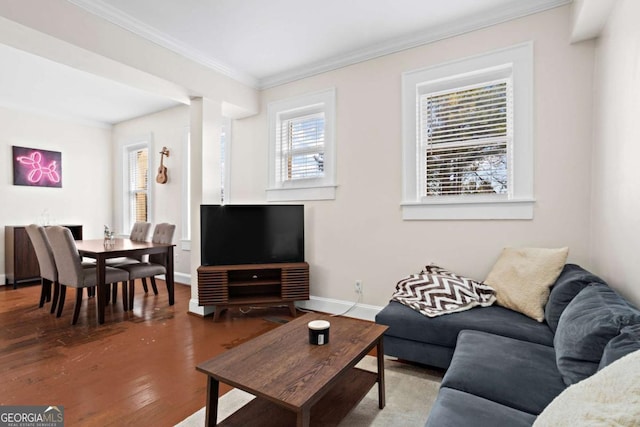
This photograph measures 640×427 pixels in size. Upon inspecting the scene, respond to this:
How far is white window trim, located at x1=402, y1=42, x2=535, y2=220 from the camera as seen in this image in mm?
2543

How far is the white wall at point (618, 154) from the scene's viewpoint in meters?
1.63

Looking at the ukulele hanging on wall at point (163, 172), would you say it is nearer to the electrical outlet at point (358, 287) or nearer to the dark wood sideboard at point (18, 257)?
the dark wood sideboard at point (18, 257)

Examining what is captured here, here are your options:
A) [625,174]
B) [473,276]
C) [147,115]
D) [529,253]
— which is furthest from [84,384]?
[147,115]

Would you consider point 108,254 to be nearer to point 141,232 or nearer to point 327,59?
point 141,232

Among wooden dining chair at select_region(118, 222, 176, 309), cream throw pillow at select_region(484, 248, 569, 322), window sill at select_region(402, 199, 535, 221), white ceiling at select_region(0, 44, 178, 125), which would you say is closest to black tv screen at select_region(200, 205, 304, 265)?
wooden dining chair at select_region(118, 222, 176, 309)

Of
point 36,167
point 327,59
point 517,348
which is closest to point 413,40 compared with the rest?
point 327,59

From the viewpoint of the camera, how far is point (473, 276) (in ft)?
9.04

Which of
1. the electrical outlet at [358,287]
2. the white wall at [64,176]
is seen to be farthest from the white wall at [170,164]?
the electrical outlet at [358,287]

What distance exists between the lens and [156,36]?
2.88 metres

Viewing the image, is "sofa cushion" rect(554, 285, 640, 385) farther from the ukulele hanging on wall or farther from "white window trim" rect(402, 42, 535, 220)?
the ukulele hanging on wall

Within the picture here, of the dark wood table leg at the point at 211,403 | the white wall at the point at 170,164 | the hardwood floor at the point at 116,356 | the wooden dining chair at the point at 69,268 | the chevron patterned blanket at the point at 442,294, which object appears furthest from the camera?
the white wall at the point at 170,164

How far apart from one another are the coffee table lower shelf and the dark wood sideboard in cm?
496

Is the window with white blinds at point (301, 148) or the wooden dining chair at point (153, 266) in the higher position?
the window with white blinds at point (301, 148)

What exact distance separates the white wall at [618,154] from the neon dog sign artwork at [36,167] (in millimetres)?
6920
